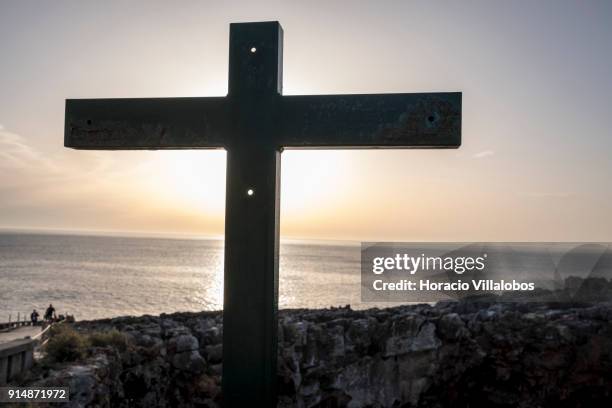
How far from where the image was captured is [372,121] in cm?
305

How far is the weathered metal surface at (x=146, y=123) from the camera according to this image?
3.15 m

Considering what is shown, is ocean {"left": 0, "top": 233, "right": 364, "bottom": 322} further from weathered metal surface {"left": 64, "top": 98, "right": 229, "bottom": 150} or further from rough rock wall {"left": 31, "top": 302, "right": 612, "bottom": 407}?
weathered metal surface {"left": 64, "top": 98, "right": 229, "bottom": 150}

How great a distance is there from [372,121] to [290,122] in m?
0.45

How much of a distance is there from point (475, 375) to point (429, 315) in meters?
1.06

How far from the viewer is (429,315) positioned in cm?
845

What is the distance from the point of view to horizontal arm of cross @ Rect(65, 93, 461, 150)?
9.86ft

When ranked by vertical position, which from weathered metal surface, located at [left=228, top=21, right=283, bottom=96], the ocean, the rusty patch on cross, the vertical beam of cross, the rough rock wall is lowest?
the ocean

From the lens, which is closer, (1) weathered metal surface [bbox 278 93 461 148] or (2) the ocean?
(1) weathered metal surface [bbox 278 93 461 148]

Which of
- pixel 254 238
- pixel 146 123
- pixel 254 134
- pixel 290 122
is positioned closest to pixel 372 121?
pixel 290 122

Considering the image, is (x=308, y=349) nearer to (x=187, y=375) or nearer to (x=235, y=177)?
(x=187, y=375)

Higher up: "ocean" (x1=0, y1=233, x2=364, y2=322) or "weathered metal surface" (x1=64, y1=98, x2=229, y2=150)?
"weathered metal surface" (x1=64, y1=98, x2=229, y2=150)

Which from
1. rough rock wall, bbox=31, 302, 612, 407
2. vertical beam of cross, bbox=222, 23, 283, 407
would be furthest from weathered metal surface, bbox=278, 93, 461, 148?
rough rock wall, bbox=31, 302, 612, 407

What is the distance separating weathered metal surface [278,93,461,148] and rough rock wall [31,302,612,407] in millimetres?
4682

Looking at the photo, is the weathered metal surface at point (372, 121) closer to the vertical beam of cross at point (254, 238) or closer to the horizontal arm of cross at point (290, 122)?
the horizontal arm of cross at point (290, 122)
